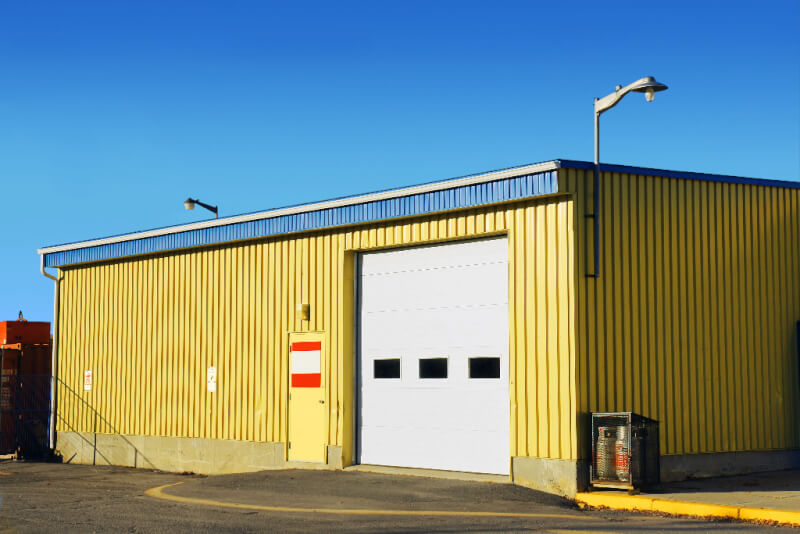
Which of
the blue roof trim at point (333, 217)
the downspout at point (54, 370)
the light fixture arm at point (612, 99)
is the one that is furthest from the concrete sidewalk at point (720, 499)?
the downspout at point (54, 370)

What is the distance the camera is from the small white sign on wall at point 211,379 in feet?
71.5

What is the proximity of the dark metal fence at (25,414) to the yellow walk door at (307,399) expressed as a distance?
31.4ft

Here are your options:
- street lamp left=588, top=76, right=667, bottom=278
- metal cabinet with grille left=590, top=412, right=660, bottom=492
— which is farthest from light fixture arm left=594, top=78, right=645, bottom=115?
metal cabinet with grille left=590, top=412, right=660, bottom=492

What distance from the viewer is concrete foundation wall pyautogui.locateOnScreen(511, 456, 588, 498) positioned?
14898 mm

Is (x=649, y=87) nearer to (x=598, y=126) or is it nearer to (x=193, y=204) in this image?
(x=598, y=126)

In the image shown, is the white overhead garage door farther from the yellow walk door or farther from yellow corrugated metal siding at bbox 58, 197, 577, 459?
the yellow walk door

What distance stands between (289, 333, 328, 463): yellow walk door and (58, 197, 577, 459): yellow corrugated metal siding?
24 centimetres

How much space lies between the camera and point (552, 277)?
1559 centimetres

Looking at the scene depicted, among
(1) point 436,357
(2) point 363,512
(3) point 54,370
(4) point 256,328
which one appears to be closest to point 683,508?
(2) point 363,512

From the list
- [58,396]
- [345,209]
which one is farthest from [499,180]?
[58,396]

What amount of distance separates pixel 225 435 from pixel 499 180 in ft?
29.2

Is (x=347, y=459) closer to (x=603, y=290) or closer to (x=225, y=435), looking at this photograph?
(x=225, y=435)

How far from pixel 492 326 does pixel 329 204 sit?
14.1 ft

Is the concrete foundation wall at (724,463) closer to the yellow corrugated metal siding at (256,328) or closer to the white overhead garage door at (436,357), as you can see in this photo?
the yellow corrugated metal siding at (256,328)
